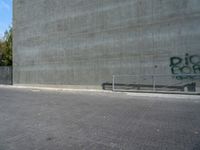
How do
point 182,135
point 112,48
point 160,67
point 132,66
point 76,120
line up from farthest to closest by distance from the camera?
point 112,48 → point 132,66 → point 160,67 → point 76,120 → point 182,135

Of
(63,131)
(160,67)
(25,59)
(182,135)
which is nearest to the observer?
(182,135)

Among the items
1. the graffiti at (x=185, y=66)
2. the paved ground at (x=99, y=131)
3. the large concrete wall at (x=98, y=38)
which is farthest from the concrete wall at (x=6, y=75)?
the paved ground at (x=99, y=131)

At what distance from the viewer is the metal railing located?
1330cm

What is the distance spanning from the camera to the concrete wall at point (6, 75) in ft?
81.4

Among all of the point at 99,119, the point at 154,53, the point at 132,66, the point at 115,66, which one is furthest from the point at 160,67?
the point at 99,119

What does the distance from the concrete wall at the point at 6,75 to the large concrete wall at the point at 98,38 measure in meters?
1.69

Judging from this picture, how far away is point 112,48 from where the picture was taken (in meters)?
16.7

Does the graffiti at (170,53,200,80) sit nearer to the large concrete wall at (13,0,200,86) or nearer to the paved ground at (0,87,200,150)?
the large concrete wall at (13,0,200,86)

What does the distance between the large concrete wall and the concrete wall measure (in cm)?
169

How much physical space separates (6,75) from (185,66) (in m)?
20.2

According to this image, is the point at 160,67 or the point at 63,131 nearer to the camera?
the point at 63,131

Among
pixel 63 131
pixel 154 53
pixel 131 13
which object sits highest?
pixel 131 13

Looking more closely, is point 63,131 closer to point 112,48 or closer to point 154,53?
point 154,53

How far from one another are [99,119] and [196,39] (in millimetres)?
9781
